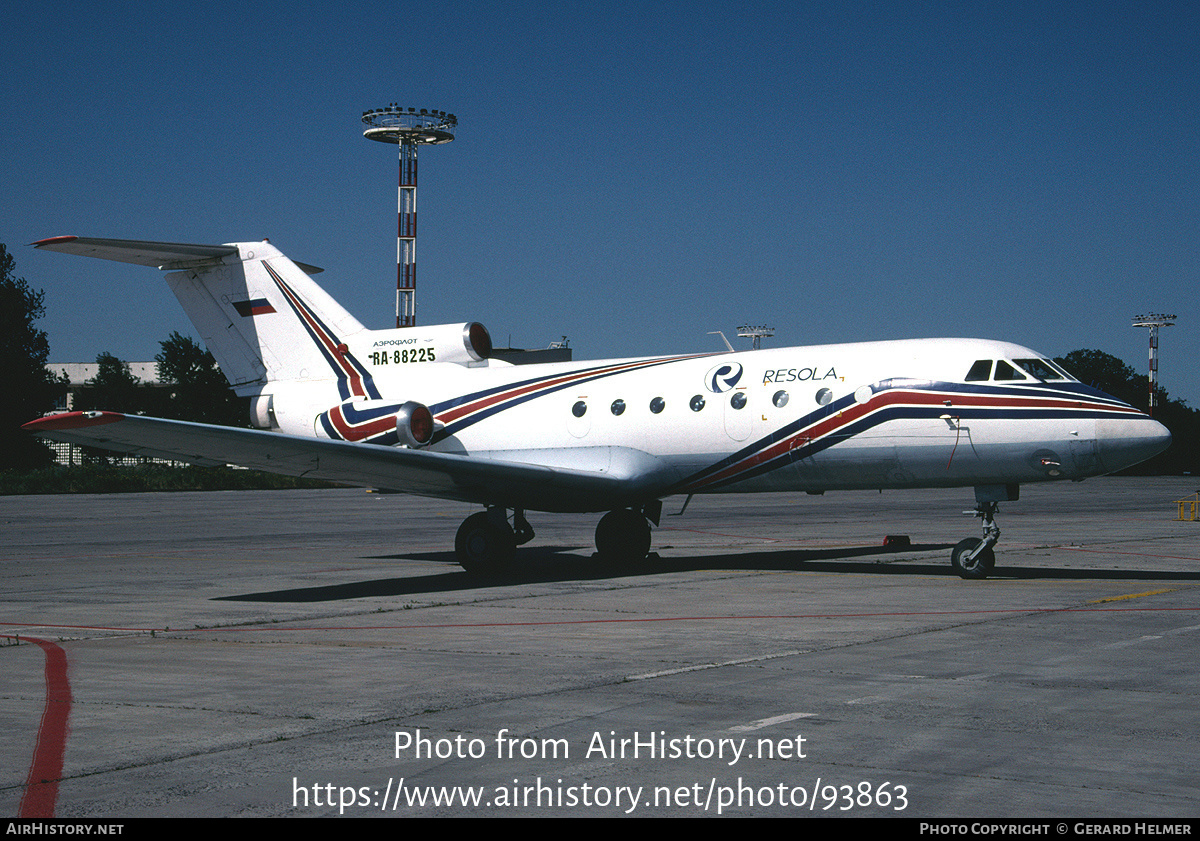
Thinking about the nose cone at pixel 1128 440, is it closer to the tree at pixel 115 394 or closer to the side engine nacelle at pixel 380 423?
the side engine nacelle at pixel 380 423

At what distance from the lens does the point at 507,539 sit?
1944 centimetres

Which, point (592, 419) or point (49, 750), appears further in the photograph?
point (592, 419)

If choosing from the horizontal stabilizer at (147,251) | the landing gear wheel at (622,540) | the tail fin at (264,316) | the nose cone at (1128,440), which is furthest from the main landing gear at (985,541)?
the horizontal stabilizer at (147,251)

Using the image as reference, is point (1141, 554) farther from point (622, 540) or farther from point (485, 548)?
point (485, 548)

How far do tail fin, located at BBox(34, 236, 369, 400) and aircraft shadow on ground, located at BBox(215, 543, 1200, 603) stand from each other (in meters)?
4.12

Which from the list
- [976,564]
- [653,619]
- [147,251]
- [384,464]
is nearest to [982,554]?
[976,564]

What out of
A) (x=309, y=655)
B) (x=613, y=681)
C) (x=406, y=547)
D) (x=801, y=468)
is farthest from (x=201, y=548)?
(x=613, y=681)

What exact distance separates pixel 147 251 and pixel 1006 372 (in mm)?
14735

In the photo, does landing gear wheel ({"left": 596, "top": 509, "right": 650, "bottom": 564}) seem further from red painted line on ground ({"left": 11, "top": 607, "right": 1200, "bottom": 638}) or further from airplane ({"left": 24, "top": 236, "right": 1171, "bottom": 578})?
red painted line on ground ({"left": 11, "top": 607, "right": 1200, "bottom": 638})

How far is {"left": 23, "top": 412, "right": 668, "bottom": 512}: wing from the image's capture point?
15289mm

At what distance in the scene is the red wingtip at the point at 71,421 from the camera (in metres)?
13.8

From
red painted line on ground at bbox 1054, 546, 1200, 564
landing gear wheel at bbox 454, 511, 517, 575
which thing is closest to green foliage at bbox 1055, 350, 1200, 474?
red painted line on ground at bbox 1054, 546, 1200, 564

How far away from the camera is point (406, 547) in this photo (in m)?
25.9

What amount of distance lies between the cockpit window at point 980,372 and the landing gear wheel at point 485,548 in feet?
25.4
